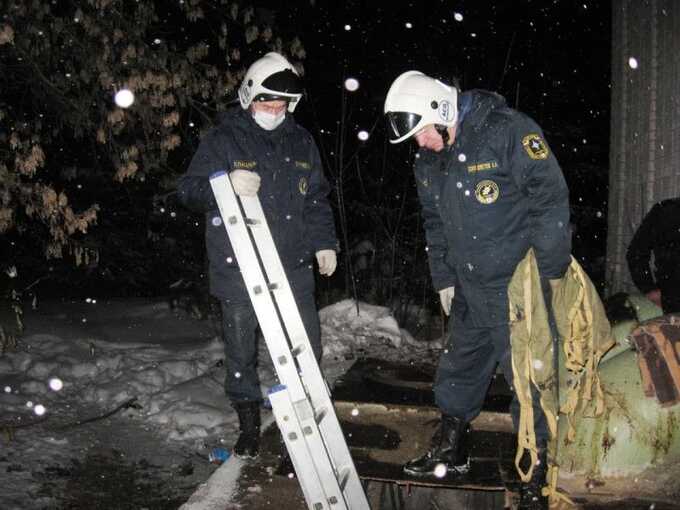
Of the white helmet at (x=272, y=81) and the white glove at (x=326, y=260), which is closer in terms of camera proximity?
the white helmet at (x=272, y=81)

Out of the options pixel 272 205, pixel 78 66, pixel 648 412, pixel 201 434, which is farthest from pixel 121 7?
pixel 648 412

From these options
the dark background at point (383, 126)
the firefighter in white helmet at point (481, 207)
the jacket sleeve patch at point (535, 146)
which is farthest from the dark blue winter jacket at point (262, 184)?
→ the dark background at point (383, 126)

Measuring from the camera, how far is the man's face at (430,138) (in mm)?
2975

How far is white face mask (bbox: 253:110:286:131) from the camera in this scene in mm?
3416

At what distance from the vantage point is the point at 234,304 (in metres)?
3.47

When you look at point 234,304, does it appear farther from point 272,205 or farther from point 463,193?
point 463,193

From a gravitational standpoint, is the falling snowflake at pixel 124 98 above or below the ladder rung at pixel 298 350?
above

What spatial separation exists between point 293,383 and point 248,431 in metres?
1.04

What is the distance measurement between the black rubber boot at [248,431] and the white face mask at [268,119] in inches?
64.4

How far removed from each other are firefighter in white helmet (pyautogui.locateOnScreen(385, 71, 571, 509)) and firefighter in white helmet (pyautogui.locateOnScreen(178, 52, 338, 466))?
0.75m

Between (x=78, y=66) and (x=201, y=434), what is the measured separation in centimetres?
410

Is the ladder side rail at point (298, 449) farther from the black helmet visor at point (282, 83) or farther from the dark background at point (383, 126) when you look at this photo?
the dark background at point (383, 126)

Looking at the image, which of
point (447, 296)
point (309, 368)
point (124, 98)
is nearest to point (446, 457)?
point (447, 296)

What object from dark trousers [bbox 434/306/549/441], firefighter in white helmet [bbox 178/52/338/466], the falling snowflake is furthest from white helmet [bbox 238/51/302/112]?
the falling snowflake
